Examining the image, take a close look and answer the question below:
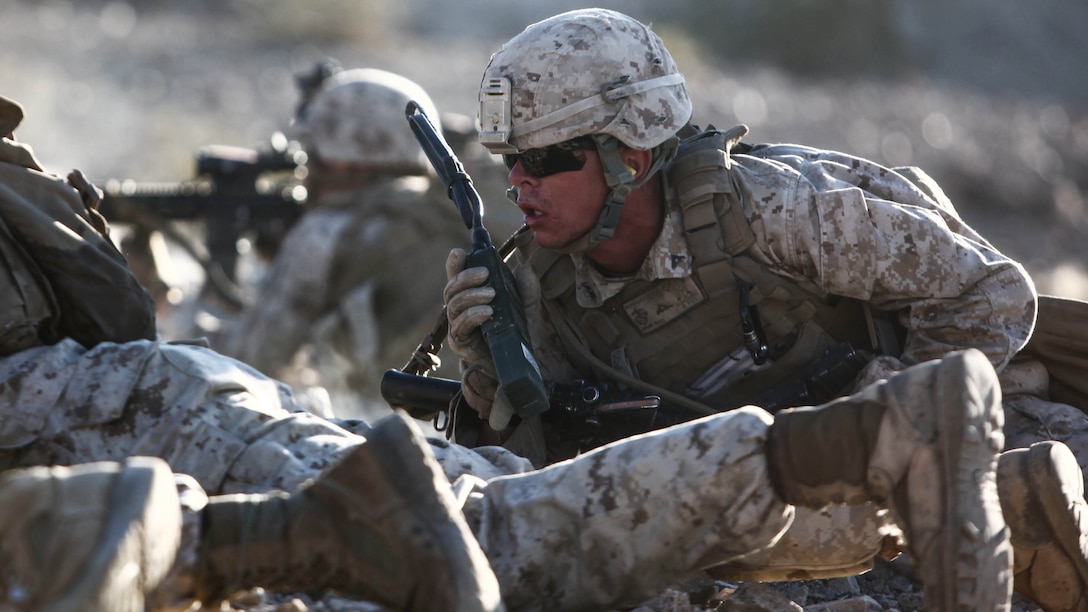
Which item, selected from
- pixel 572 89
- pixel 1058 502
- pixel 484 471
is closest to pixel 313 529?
pixel 484 471

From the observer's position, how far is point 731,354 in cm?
509

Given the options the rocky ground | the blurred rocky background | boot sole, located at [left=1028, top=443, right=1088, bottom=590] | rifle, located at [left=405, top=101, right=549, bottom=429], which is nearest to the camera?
boot sole, located at [left=1028, top=443, right=1088, bottom=590]

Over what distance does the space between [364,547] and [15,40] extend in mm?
30642

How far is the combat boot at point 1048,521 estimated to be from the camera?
4.08 metres

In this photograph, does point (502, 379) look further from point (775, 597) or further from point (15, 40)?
point (15, 40)

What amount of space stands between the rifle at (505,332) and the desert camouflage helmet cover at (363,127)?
19.1 feet

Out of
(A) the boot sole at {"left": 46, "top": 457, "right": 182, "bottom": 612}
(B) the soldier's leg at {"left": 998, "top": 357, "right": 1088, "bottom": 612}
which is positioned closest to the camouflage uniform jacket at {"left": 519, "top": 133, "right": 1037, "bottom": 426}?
(B) the soldier's leg at {"left": 998, "top": 357, "right": 1088, "bottom": 612}

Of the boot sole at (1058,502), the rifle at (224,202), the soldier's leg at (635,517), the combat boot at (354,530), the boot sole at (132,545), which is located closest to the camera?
the boot sole at (132,545)

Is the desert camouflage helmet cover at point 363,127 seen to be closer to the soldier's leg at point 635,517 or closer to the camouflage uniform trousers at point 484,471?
the camouflage uniform trousers at point 484,471

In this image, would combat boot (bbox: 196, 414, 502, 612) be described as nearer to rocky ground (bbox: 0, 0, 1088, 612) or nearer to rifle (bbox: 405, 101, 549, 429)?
rifle (bbox: 405, 101, 549, 429)

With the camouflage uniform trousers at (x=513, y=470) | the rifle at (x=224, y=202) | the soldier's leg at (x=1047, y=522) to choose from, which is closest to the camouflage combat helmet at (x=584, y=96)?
the camouflage uniform trousers at (x=513, y=470)

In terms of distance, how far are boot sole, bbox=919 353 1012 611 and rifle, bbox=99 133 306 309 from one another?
8853mm

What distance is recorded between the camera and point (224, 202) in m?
11.9

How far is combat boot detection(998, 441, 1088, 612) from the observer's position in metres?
4.08
